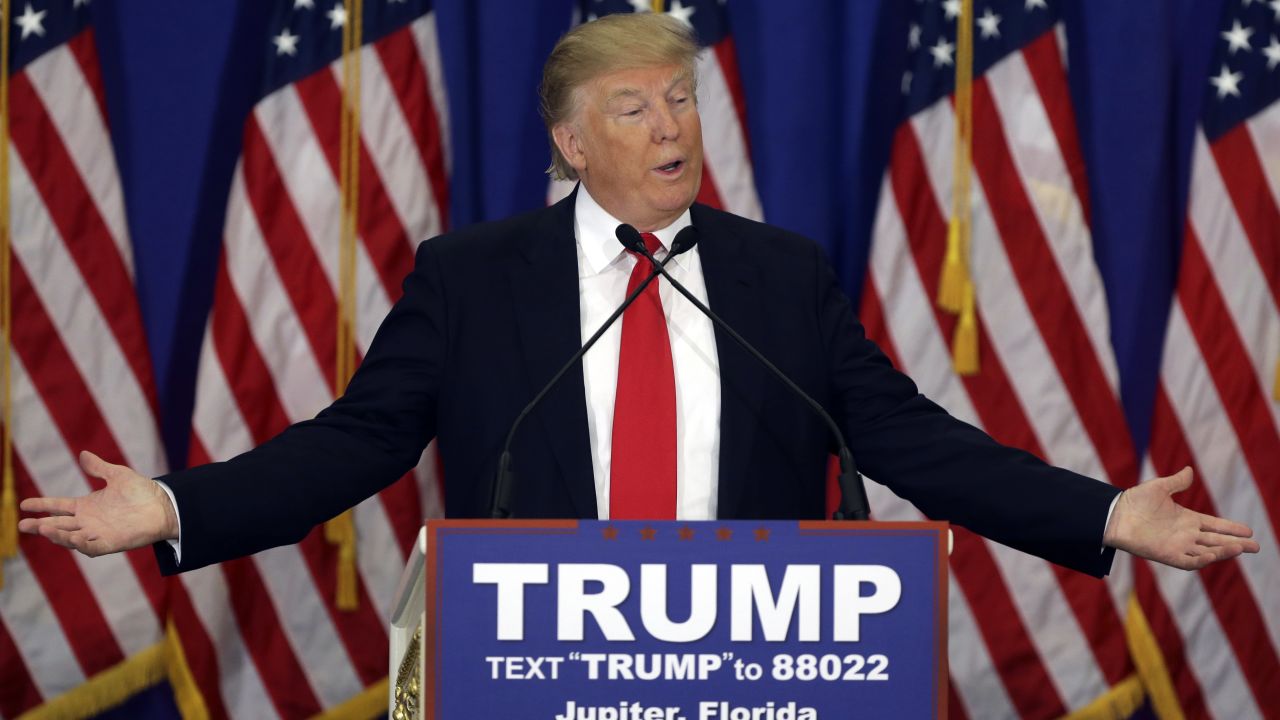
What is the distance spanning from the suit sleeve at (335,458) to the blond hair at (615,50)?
315 millimetres

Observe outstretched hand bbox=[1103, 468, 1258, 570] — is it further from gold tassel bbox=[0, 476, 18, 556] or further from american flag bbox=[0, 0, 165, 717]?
gold tassel bbox=[0, 476, 18, 556]

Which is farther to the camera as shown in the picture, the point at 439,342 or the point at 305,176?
the point at 305,176

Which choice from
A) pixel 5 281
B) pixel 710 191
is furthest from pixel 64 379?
pixel 710 191

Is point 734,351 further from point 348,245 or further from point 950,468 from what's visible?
point 348,245

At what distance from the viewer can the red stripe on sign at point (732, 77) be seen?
344 cm

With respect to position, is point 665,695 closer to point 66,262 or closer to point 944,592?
point 944,592

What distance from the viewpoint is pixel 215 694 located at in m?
3.39

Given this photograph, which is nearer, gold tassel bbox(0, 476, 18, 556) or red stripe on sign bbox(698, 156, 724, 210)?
gold tassel bbox(0, 476, 18, 556)

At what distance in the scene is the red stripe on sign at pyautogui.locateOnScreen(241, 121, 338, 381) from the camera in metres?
3.41

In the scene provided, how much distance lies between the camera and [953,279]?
3320 mm

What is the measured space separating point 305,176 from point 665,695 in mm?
2322

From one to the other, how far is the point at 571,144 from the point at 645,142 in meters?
0.16

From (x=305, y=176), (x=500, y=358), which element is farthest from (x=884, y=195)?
(x=500, y=358)

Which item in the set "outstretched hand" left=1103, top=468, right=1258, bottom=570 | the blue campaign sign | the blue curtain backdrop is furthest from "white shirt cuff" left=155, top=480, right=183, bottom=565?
the blue curtain backdrop
